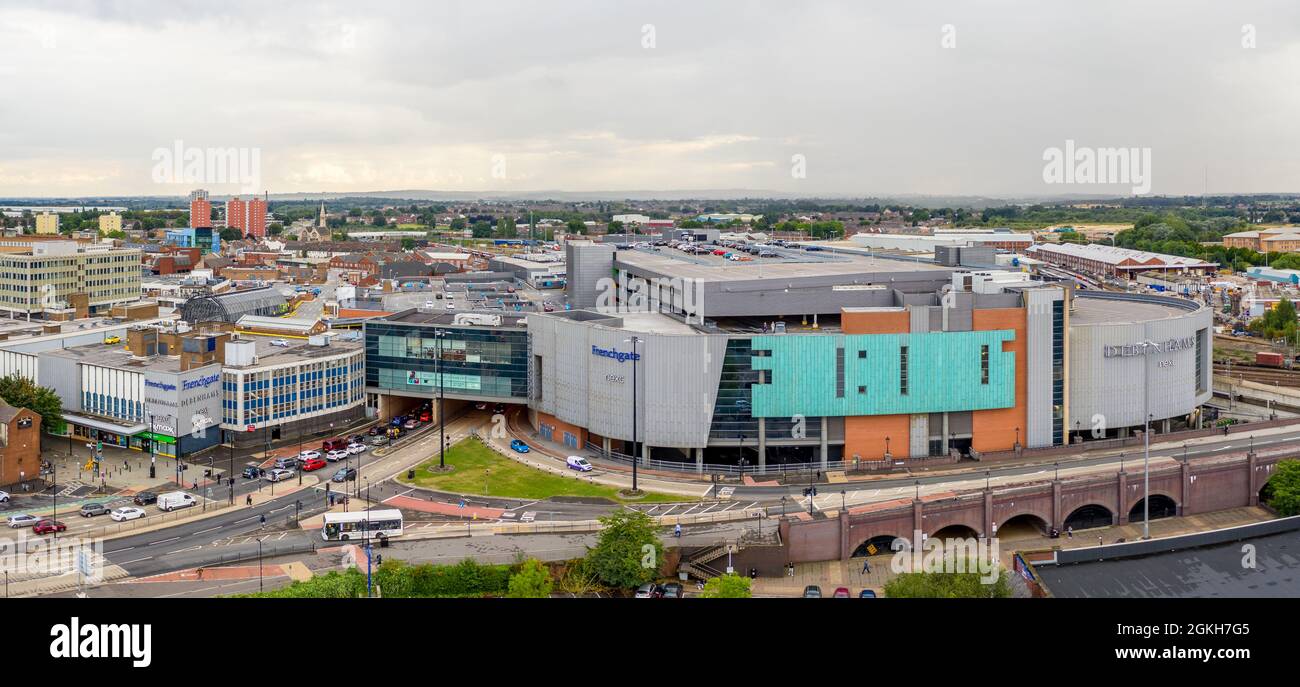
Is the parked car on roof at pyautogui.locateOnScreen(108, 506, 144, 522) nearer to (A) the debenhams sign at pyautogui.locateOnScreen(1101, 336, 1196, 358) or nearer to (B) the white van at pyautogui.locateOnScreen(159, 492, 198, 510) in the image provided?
(B) the white van at pyautogui.locateOnScreen(159, 492, 198, 510)

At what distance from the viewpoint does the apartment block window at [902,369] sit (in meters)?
45.8

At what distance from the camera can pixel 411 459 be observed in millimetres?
45969

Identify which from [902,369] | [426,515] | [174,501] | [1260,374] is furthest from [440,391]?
[1260,374]

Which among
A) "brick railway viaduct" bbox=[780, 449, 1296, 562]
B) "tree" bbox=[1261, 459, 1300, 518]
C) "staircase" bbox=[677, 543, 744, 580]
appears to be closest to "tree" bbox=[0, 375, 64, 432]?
"staircase" bbox=[677, 543, 744, 580]

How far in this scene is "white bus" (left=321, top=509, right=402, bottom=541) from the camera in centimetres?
3575

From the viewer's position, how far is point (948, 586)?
88.8 ft

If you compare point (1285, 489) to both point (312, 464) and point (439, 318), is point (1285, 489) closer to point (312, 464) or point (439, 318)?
point (312, 464)

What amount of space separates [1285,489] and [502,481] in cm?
2830

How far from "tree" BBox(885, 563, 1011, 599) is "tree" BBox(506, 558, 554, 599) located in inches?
361

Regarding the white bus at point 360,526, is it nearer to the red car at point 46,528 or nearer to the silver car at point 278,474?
the silver car at point 278,474

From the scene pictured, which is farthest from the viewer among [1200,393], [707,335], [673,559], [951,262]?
[951,262]

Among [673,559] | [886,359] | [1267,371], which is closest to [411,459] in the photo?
[673,559]
